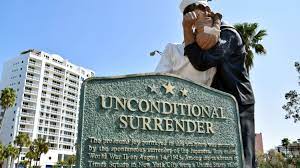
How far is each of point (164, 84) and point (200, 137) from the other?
888 mm

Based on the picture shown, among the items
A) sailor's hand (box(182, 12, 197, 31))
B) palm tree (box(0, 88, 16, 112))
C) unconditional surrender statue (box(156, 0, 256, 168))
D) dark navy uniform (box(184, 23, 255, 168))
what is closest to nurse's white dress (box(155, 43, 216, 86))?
unconditional surrender statue (box(156, 0, 256, 168))

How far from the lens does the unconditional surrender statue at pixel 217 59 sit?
5355mm

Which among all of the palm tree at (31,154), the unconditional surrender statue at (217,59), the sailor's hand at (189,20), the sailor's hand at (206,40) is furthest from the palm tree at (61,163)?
the sailor's hand at (206,40)

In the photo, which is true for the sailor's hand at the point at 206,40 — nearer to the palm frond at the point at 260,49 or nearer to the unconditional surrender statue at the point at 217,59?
the unconditional surrender statue at the point at 217,59

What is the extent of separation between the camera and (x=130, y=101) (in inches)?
162

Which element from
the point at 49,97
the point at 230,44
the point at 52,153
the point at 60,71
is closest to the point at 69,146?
the point at 52,153

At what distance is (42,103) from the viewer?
67.0m

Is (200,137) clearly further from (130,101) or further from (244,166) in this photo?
(130,101)

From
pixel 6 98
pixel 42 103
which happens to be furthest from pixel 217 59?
pixel 42 103

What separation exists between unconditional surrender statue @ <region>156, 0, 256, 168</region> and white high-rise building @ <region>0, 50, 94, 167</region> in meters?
62.7

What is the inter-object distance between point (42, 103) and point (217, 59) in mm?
66112

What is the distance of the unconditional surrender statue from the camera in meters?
5.36

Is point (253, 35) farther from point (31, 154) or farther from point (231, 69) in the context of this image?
point (31, 154)

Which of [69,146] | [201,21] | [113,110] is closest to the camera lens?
[113,110]
